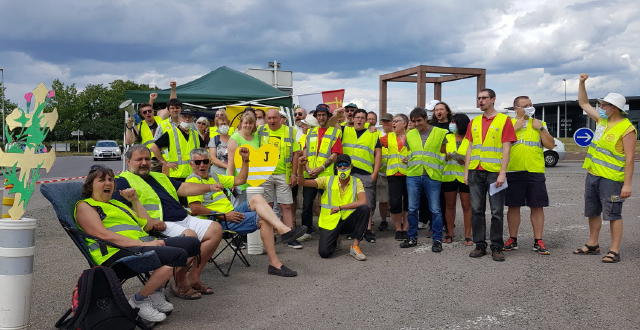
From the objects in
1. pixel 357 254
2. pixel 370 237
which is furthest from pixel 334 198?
pixel 370 237

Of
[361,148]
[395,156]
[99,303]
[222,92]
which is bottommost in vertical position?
[99,303]

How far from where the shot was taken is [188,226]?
5207mm

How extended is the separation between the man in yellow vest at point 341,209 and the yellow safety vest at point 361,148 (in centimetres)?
66

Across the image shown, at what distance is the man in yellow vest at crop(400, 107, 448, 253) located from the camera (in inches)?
267

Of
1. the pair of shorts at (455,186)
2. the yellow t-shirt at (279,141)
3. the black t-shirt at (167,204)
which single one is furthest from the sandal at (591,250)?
the black t-shirt at (167,204)

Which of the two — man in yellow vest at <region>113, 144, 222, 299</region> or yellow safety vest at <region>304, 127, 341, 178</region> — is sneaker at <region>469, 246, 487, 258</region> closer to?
yellow safety vest at <region>304, 127, 341, 178</region>

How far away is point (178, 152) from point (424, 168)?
10.1ft

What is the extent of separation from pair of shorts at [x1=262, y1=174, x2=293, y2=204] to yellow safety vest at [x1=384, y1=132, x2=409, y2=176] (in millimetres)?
1444

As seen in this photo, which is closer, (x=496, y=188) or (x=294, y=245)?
(x=496, y=188)

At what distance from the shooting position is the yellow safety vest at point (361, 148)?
7402 millimetres

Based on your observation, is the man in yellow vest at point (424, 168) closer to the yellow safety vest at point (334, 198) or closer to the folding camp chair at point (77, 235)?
the yellow safety vest at point (334, 198)

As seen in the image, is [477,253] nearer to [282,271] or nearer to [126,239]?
[282,271]

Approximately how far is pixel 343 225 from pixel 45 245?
3.93 meters

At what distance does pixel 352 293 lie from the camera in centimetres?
491
